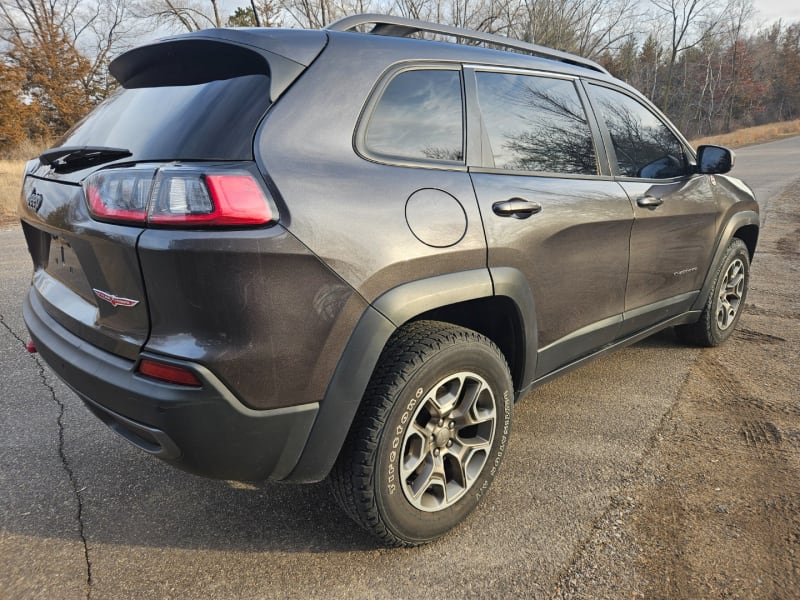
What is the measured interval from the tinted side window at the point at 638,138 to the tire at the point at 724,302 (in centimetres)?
87

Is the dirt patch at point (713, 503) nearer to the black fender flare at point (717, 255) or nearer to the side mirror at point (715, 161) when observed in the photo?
the black fender flare at point (717, 255)

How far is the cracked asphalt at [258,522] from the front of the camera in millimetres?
1888

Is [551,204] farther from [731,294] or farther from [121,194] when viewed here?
[731,294]

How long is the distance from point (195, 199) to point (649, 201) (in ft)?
8.03

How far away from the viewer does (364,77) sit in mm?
1896

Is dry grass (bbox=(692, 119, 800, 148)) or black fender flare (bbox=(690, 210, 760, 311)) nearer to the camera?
black fender flare (bbox=(690, 210, 760, 311))

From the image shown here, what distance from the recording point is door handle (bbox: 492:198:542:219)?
216cm

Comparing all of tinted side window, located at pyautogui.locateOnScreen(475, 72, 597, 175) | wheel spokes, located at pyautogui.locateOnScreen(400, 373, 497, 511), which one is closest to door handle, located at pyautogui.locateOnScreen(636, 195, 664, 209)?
tinted side window, located at pyautogui.locateOnScreen(475, 72, 597, 175)

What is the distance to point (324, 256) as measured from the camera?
165cm

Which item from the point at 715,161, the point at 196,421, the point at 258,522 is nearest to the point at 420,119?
the point at 196,421

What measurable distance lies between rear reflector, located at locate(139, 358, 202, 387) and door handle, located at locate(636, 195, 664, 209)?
2431mm

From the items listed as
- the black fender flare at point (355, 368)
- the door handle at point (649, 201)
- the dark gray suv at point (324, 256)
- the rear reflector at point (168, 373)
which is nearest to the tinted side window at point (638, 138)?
the door handle at point (649, 201)

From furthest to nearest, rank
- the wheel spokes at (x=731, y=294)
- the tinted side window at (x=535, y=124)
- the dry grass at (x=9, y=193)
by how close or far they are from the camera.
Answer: the dry grass at (x=9, y=193), the wheel spokes at (x=731, y=294), the tinted side window at (x=535, y=124)

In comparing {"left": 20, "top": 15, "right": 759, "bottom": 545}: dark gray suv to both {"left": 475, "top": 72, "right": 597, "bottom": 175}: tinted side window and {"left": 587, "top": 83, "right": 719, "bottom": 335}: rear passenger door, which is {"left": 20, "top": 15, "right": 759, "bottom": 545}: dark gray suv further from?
{"left": 587, "top": 83, "right": 719, "bottom": 335}: rear passenger door
